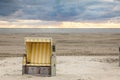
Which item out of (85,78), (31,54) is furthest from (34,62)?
(85,78)

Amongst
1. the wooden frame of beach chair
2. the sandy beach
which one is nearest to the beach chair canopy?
the wooden frame of beach chair

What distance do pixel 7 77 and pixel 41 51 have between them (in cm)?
232

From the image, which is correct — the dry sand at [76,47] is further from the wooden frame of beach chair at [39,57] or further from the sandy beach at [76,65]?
the wooden frame of beach chair at [39,57]

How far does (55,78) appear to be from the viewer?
15.4 meters

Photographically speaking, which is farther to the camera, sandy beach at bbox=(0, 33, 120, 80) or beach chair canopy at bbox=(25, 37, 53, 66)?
beach chair canopy at bbox=(25, 37, 53, 66)

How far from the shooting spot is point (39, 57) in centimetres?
1686

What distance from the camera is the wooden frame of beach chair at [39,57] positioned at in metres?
16.0

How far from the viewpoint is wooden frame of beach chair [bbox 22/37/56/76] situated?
16047mm

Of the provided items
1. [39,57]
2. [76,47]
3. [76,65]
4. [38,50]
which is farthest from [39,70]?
[76,47]

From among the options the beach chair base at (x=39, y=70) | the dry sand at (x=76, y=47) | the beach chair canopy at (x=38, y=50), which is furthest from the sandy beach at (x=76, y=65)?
the beach chair canopy at (x=38, y=50)

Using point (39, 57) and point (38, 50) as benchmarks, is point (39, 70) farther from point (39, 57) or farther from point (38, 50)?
point (38, 50)

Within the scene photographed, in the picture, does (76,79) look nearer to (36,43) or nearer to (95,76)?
(95,76)

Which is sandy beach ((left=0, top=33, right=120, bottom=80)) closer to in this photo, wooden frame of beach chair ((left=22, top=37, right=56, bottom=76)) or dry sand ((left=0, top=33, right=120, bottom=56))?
dry sand ((left=0, top=33, right=120, bottom=56))

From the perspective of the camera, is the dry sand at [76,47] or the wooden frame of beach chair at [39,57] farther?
the dry sand at [76,47]
